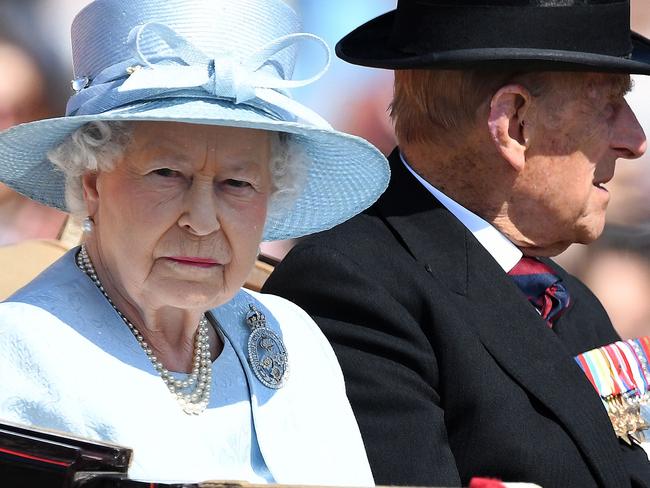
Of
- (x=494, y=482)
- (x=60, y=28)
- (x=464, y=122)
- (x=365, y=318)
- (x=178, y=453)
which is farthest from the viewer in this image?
(x=60, y=28)

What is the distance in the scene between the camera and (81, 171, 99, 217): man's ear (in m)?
2.12

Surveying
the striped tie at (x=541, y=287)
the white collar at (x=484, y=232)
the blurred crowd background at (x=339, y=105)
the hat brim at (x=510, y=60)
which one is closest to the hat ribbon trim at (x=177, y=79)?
the hat brim at (x=510, y=60)

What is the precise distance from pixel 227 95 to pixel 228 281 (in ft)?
1.11

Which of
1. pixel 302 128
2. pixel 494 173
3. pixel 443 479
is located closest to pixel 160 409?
pixel 302 128

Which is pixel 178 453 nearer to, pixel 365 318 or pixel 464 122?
pixel 365 318

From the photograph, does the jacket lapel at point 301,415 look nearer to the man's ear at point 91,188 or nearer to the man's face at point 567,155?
the man's ear at point 91,188

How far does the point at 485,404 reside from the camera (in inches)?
Result: 101

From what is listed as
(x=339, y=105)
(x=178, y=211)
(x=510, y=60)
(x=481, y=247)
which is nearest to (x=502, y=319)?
(x=481, y=247)

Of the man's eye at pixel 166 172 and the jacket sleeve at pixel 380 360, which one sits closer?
the man's eye at pixel 166 172

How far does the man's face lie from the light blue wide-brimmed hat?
0.81 metres

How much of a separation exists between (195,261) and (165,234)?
74 millimetres

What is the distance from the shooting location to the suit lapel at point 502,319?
2637mm

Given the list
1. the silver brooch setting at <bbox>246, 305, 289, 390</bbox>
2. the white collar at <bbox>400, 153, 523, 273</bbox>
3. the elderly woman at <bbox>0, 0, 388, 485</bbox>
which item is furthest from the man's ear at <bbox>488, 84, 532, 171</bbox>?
the silver brooch setting at <bbox>246, 305, 289, 390</bbox>

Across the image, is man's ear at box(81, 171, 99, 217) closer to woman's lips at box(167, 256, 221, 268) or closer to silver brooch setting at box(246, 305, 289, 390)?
woman's lips at box(167, 256, 221, 268)
